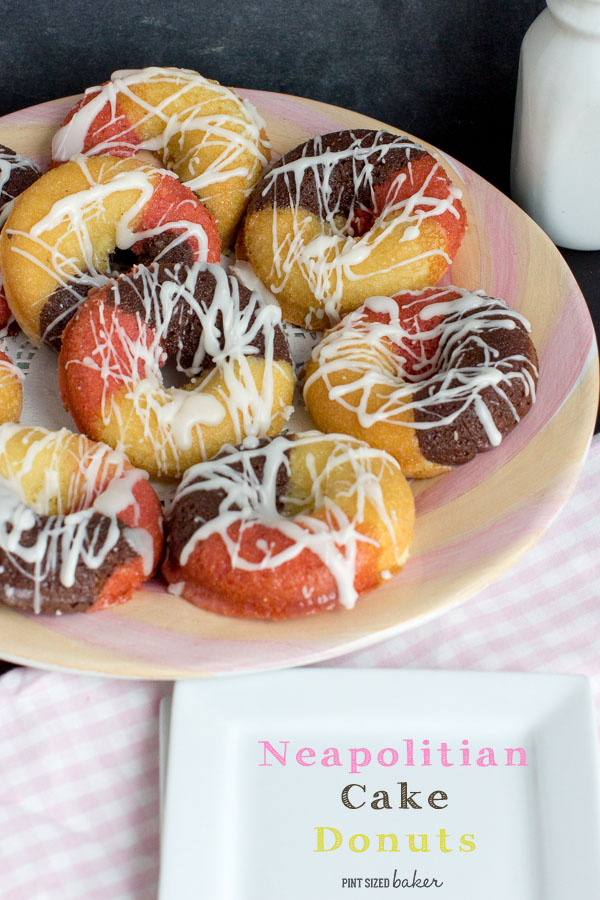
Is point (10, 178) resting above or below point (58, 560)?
above

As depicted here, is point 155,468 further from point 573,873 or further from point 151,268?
point 573,873

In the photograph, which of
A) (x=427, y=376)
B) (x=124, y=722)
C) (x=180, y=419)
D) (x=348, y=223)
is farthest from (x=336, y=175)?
(x=124, y=722)

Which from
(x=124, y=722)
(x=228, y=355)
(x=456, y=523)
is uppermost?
(x=228, y=355)

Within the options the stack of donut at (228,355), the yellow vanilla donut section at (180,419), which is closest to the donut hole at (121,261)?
the stack of donut at (228,355)

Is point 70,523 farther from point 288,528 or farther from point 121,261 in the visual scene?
point 121,261

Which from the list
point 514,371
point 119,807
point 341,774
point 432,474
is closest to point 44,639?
point 119,807

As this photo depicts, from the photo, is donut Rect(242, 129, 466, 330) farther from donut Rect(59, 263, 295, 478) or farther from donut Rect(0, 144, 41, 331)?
donut Rect(0, 144, 41, 331)

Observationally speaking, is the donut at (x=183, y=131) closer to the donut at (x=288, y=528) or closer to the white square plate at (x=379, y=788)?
the donut at (x=288, y=528)
